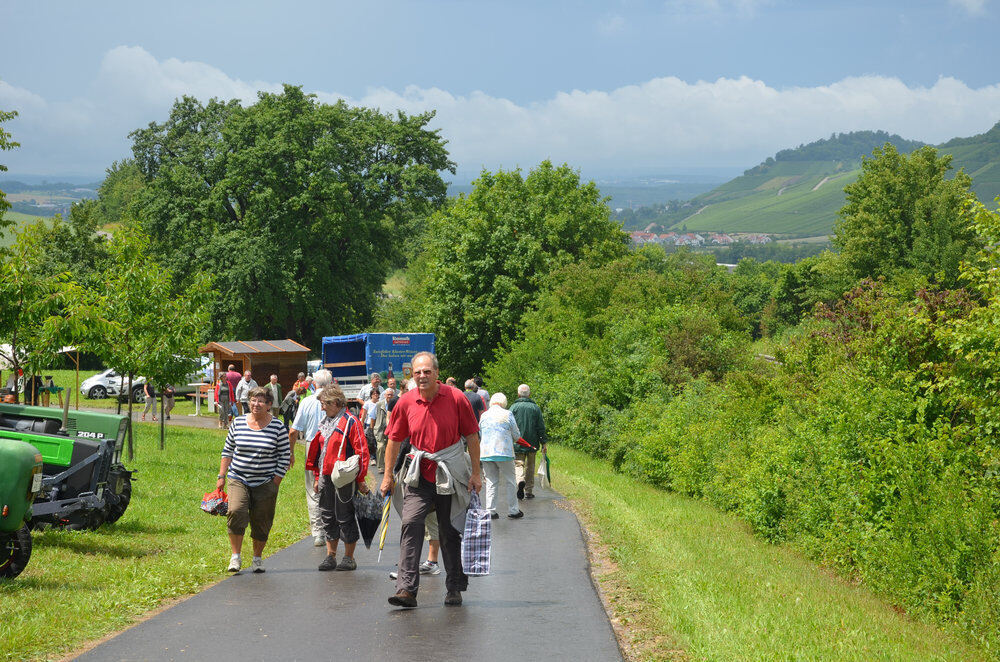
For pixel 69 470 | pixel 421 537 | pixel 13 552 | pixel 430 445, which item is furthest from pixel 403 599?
pixel 69 470

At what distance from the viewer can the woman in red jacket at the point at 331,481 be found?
412 inches

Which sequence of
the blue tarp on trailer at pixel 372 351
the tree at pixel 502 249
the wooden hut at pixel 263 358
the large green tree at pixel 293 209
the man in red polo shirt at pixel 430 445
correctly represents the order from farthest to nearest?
the large green tree at pixel 293 209 < the tree at pixel 502 249 < the wooden hut at pixel 263 358 < the blue tarp on trailer at pixel 372 351 < the man in red polo shirt at pixel 430 445

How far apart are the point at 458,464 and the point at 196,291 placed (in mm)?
16081

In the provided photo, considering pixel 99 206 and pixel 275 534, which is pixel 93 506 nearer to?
pixel 275 534

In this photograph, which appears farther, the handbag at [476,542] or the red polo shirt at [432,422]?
the handbag at [476,542]

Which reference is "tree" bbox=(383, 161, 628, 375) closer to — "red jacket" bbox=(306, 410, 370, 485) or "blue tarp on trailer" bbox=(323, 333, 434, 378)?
"blue tarp on trailer" bbox=(323, 333, 434, 378)

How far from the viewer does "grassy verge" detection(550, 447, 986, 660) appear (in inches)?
299

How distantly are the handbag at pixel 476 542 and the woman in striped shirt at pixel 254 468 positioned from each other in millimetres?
2126

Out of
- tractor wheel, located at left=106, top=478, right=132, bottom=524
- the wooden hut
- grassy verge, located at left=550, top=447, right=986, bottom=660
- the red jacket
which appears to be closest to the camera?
grassy verge, located at left=550, top=447, right=986, bottom=660

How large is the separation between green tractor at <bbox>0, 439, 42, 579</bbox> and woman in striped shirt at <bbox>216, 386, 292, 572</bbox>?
1618mm

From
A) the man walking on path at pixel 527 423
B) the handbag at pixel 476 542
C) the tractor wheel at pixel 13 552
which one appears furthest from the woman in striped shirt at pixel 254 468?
the man walking on path at pixel 527 423

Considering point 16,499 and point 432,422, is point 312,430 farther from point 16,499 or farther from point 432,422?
point 432,422

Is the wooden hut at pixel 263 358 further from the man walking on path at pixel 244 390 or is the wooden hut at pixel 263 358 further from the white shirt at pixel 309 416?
the white shirt at pixel 309 416

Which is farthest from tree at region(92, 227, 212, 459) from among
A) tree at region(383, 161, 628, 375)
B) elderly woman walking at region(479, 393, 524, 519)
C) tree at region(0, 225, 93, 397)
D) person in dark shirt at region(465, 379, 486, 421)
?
tree at region(383, 161, 628, 375)
